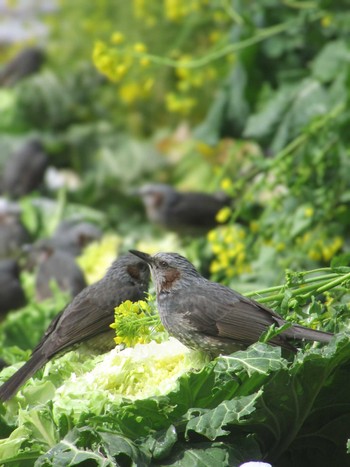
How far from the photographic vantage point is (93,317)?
357 cm

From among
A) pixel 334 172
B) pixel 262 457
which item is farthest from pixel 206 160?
pixel 262 457

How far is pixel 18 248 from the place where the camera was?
24.0 feet

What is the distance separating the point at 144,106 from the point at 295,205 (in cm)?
468

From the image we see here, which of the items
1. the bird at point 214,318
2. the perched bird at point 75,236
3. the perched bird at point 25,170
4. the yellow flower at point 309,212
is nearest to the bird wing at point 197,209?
the perched bird at point 75,236

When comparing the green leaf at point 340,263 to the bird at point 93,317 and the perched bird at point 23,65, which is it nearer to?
the bird at point 93,317

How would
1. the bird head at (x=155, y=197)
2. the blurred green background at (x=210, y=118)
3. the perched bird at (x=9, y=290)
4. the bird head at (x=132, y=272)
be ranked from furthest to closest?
the bird head at (x=155, y=197), the perched bird at (x=9, y=290), the blurred green background at (x=210, y=118), the bird head at (x=132, y=272)

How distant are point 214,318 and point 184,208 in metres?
4.04

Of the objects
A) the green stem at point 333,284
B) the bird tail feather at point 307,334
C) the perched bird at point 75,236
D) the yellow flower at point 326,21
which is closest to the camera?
the bird tail feather at point 307,334

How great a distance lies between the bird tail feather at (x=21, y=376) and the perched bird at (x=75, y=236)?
135 inches

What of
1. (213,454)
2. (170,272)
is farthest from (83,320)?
(213,454)

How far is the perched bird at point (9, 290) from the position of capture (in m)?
6.18

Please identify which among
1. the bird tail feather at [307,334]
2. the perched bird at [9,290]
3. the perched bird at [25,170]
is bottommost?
the bird tail feather at [307,334]

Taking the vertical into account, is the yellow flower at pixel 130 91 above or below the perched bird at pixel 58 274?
above

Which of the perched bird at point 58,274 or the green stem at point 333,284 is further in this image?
the perched bird at point 58,274
